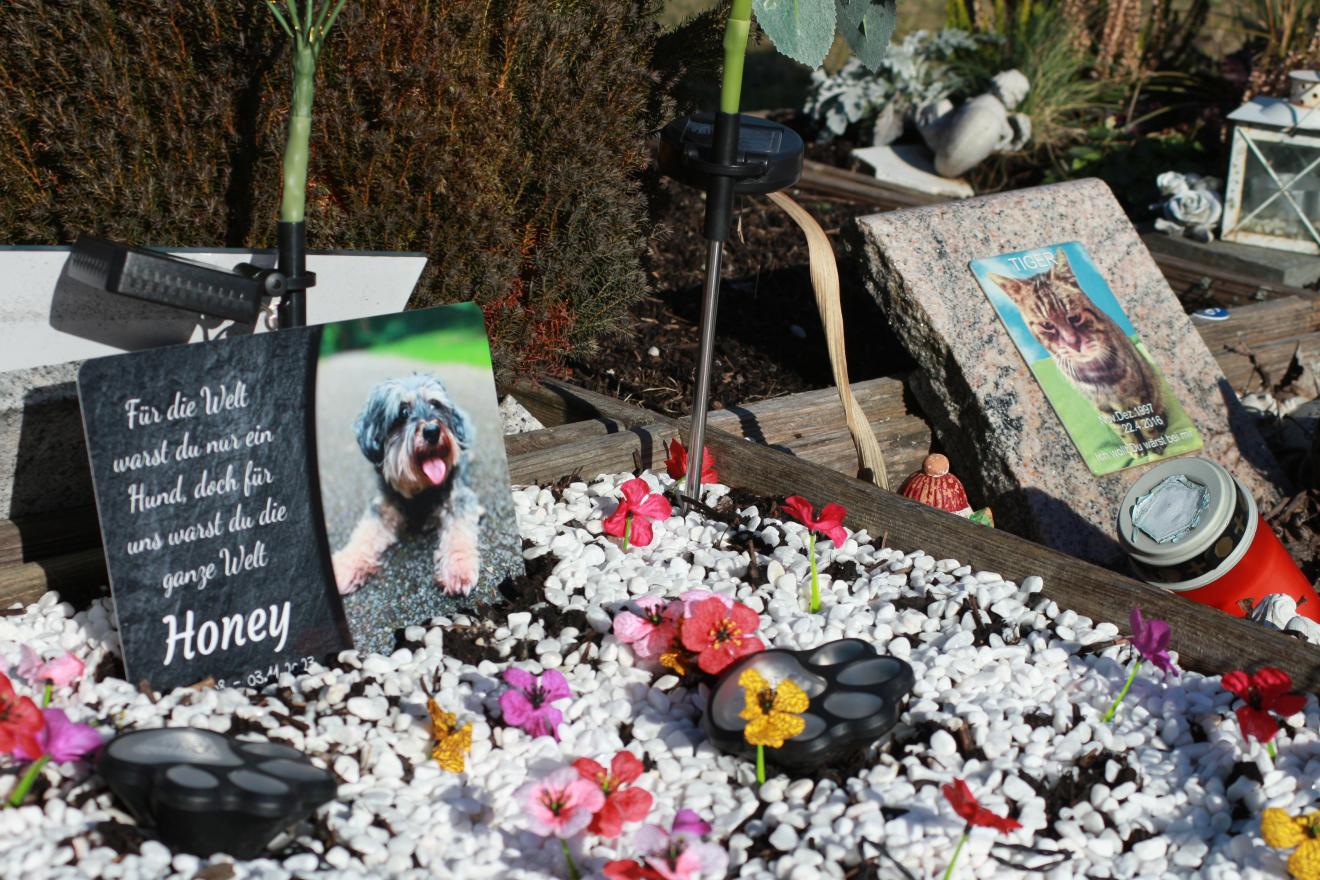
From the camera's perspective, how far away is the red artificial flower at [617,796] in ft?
5.27

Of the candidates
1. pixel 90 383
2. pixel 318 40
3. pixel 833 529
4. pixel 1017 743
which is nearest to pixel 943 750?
pixel 1017 743

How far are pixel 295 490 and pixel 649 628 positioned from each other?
0.60 meters

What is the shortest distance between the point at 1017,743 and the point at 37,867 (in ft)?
4.38

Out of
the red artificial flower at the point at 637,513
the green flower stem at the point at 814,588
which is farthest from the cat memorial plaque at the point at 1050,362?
the red artificial flower at the point at 637,513

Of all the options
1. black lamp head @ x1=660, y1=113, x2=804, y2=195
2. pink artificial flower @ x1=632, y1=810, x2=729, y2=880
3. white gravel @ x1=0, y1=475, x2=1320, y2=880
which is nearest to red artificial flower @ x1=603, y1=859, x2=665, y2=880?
pink artificial flower @ x1=632, y1=810, x2=729, y2=880

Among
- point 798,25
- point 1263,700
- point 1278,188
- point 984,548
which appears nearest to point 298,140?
point 798,25

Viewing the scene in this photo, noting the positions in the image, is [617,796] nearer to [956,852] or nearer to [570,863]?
[570,863]

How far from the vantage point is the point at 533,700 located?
1897 millimetres

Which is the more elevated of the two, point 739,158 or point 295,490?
point 739,158

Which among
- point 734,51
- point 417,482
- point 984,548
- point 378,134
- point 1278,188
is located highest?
point 734,51

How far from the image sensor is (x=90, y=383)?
6.26 feet

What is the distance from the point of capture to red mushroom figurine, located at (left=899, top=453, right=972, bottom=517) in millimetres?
3010

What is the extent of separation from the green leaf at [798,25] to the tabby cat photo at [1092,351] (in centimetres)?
116

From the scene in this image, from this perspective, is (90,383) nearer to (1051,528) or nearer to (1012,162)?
(1051,528)
